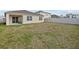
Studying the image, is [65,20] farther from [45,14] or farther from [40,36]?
[40,36]

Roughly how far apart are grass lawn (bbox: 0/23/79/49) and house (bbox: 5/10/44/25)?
5 centimetres

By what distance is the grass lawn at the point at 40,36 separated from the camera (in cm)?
240

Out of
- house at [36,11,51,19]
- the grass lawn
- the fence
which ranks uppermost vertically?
house at [36,11,51,19]

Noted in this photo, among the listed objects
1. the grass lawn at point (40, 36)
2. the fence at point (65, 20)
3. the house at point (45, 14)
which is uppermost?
the house at point (45, 14)

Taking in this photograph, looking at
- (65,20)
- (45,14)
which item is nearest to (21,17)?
(45,14)

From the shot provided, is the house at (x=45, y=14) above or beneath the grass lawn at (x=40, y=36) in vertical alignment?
above

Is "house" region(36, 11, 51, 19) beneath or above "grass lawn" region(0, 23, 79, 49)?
above

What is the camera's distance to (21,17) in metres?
2.40

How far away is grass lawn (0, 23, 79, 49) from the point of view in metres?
2.40

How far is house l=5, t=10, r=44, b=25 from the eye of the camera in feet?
7.81

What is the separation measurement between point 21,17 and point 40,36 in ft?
1.06

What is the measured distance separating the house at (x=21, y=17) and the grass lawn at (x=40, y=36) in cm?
5

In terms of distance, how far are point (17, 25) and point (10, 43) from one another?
232mm
